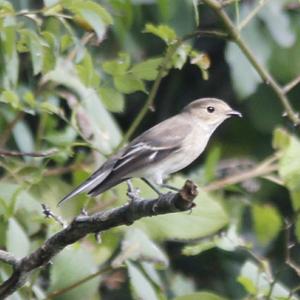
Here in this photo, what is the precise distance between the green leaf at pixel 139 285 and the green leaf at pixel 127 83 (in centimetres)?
65

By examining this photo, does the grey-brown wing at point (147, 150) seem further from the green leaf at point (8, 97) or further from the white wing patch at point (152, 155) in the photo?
the green leaf at point (8, 97)

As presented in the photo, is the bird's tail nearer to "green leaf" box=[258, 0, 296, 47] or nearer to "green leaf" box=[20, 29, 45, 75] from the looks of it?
"green leaf" box=[20, 29, 45, 75]

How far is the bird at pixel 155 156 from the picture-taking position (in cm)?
447

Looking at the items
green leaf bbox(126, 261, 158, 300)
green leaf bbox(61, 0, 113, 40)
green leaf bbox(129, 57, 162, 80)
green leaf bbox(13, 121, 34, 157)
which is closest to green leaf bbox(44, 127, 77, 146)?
green leaf bbox(13, 121, 34, 157)

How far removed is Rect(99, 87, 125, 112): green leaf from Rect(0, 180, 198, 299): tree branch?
96 cm

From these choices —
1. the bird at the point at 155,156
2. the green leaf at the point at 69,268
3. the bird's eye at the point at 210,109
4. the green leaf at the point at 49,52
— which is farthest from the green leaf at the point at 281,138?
the green leaf at the point at 49,52

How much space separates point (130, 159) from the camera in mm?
4621

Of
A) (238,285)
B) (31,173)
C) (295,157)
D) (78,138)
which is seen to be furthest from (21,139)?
(295,157)

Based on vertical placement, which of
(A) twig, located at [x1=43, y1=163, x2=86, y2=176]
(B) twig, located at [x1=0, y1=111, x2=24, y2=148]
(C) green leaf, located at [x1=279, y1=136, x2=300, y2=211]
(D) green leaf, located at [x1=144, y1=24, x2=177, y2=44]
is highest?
(D) green leaf, located at [x1=144, y1=24, x2=177, y2=44]

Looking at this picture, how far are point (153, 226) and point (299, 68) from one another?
151cm

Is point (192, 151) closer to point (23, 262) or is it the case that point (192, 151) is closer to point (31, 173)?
point (31, 173)

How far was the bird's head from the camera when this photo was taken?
5.43 m

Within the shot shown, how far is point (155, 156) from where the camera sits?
4785 millimetres

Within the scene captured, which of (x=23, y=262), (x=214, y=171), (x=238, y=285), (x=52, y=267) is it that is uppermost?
(x=23, y=262)
